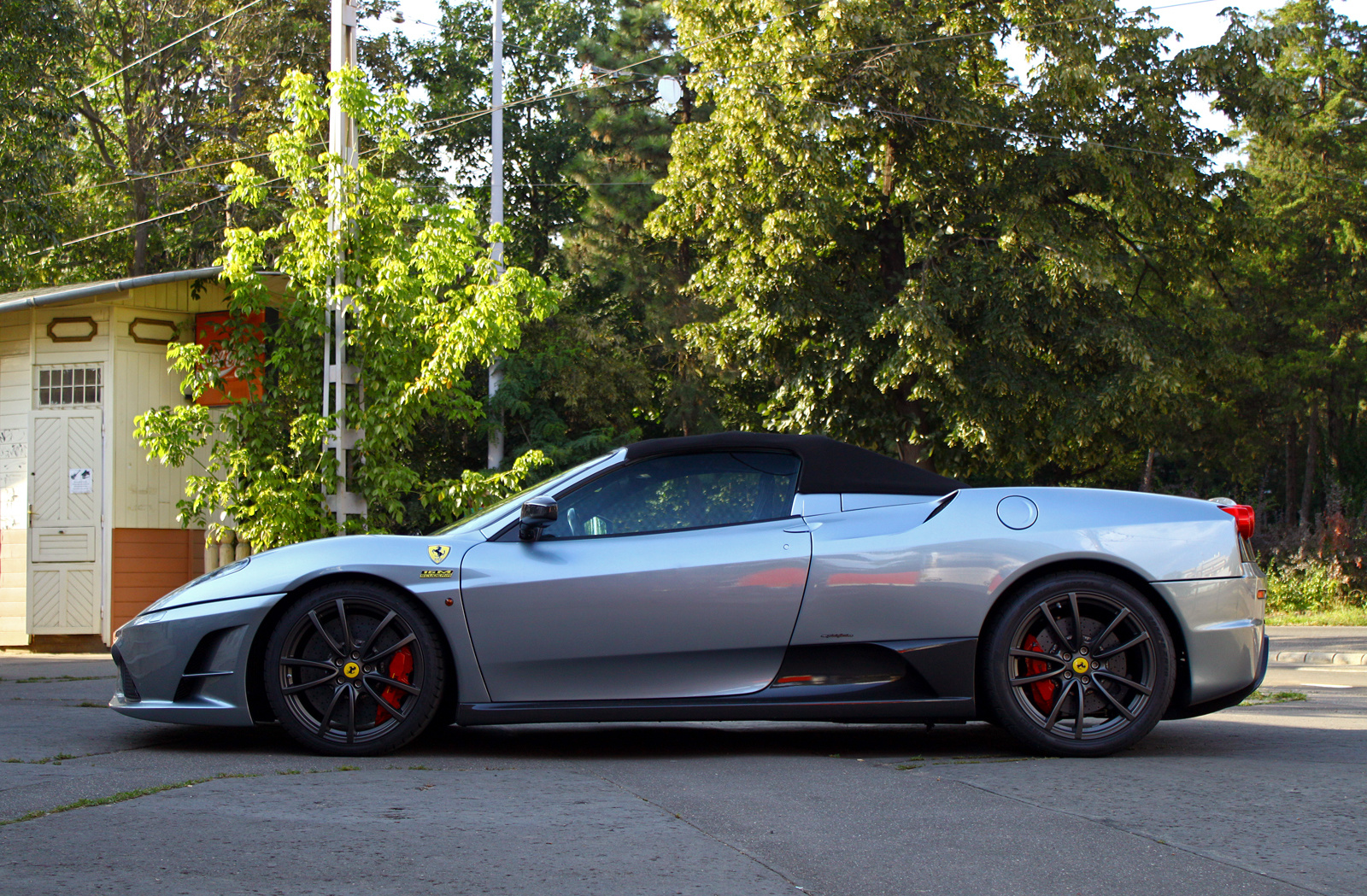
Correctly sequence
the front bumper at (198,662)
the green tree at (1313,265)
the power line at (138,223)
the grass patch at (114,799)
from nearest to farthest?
the grass patch at (114,799), the front bumper at (198,662), the power line at (138,223), the green tree at (1313,265)

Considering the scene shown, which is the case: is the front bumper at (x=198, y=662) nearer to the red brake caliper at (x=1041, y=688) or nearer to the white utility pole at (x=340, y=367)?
the red brake caliper at (x=1041, y=688)

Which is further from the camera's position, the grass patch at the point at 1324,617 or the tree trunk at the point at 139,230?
the tree trunk at the point at 139,230

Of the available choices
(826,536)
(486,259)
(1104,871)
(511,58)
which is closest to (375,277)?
(486,259)

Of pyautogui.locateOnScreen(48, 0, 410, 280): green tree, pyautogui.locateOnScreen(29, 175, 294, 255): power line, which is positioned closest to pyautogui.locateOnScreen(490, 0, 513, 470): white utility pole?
pyautogui.locateOnScreen(48, 0, 410, 280): green tree

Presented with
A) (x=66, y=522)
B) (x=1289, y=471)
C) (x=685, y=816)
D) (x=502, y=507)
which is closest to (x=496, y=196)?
(x=66, y=522)

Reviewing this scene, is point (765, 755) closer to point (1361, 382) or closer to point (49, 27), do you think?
point (49, 27)

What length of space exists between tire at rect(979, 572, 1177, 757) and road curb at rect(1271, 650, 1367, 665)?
30.8 ft

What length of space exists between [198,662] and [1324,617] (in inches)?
729

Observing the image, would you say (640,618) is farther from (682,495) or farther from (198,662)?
(198,662)

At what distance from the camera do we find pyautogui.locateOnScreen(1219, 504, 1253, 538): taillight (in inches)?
208

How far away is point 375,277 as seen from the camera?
35.8 ft

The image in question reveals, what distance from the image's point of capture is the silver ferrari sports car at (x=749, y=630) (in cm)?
506

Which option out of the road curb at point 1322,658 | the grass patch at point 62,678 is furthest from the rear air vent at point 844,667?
the road curb at point 1322,658

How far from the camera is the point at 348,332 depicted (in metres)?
10.9
